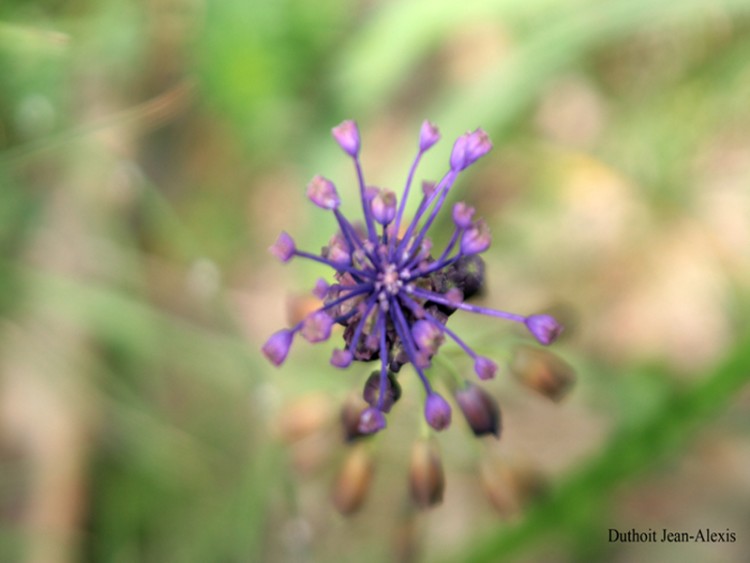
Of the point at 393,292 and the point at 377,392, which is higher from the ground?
the point at 393,292

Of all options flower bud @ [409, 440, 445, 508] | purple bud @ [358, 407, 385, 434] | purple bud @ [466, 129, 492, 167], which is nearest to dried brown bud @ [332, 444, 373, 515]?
flower bud @ [409, 440, 445, 508]

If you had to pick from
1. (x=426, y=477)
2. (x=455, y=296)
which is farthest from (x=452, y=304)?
(x=426, y=477)

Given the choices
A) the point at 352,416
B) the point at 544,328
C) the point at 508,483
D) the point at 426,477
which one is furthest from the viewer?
the point at 508,483

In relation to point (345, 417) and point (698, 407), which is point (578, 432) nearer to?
point (698, 407)

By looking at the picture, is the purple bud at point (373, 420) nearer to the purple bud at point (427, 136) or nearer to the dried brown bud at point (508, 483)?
the purple bud at point (427, 136)

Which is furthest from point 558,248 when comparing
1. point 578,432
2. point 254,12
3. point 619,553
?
point 254,12

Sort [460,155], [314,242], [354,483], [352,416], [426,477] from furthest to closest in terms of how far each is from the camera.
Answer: [314,242] < [354,483] < [426,477] < [352,416] < [460,155]

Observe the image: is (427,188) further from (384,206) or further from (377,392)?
(377,392)
